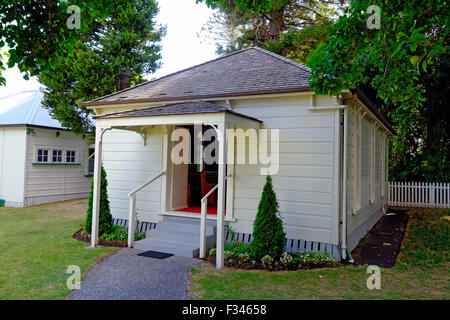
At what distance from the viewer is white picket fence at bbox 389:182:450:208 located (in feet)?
45.3

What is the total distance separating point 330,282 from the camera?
4766mm

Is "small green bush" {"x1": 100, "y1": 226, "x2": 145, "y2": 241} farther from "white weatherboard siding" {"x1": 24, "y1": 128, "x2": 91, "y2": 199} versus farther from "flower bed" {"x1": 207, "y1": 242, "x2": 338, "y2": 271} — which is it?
"white weatherboard siding" {"x1": 24, "y1": 128, "x2": 91, "y2": 199}

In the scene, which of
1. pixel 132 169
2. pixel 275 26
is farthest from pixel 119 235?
pixel 275 26

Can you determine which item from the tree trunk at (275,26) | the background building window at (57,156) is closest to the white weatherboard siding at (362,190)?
the tree trunk at (275,26)

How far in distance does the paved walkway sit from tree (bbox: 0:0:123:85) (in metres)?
3.35

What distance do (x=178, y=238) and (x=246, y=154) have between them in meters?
2.22

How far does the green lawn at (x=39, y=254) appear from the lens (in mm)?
4360

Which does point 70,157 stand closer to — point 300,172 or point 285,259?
point 300,172

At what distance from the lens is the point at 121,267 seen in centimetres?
534

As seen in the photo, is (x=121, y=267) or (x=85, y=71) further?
(x=85, y=71)

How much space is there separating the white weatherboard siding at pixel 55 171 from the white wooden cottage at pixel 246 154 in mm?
5937
